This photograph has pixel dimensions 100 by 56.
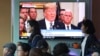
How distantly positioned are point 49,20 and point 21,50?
1.82m

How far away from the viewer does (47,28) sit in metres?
5.43

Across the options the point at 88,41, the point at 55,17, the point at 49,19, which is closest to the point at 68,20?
the point at 55,17

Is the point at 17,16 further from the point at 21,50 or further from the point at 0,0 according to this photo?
the point at 21,50

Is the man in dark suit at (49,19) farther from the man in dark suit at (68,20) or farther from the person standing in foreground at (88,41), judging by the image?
the person standing in foreground at (88,41)

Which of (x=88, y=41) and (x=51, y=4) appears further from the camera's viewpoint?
(x=51, y=4)

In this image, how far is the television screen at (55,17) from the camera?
5.39m

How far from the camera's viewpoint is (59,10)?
542cm

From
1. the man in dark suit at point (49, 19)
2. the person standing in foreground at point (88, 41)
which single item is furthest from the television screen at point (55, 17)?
the person standing in foreground at point (88, 41)

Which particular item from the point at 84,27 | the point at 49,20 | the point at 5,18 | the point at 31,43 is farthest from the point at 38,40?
the point at 5,18

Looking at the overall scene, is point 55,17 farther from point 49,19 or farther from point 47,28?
point 47,28

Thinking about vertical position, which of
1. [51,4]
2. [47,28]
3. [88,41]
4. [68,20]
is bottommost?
[88,41]

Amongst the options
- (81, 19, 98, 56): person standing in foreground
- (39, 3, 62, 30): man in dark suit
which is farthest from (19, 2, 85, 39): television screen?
(81, 19, 98, 56): person standing in foreground

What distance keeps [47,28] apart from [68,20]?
42 cm

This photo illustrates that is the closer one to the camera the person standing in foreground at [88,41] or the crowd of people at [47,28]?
the crowd of people at [47,28]
